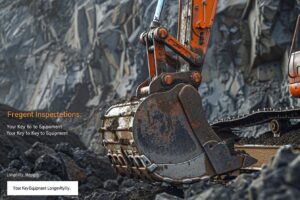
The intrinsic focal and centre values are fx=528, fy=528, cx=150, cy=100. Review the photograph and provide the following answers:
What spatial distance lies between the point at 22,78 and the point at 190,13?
3154 centimetres

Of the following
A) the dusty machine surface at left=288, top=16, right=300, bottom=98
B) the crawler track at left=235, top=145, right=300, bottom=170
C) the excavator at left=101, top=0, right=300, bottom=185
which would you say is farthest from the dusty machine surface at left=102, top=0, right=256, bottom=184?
the dusty machine surface at left=288, top=16, right=300, bottom=98

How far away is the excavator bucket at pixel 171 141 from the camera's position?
600cm

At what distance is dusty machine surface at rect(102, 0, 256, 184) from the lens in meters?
6.02

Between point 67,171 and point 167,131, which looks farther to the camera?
point 67,171

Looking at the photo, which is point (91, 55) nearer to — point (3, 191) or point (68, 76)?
point (68, 76)

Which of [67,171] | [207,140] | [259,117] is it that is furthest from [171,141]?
[259,117]

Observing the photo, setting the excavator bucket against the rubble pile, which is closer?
the excavator bucket

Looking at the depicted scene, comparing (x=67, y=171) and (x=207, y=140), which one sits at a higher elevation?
(x=207, y=140)

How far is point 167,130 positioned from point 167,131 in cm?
1

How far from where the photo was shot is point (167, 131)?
6113 millimetres

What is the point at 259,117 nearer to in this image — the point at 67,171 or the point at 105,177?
the point at 105,177

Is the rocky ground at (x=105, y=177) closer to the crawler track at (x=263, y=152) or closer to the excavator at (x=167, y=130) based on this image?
the excavator at (x=167, y=130)

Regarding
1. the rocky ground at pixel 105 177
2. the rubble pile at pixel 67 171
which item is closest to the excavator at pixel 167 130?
the rocky ground at pixel 105 177

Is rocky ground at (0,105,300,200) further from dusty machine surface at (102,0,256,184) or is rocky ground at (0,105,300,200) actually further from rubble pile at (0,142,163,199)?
dusty machine surface at (102,0,256,184)
